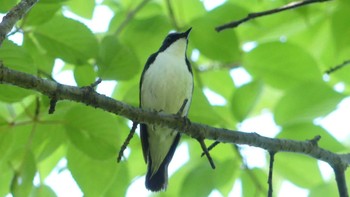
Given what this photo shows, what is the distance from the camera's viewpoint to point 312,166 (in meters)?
3.56

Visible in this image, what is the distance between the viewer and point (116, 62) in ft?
10.7

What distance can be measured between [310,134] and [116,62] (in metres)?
1.09

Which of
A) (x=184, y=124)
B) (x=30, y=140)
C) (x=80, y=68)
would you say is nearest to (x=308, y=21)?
(x=184, y=124)

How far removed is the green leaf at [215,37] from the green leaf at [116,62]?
1.50ft

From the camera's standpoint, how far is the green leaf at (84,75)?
310cm

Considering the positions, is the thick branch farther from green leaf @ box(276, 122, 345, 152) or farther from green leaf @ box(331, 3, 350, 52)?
green leaf @ box(331, 3, 350, 52)

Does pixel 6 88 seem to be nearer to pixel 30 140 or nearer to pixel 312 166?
pixel 30 140

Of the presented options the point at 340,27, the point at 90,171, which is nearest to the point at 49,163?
the point at 90,171

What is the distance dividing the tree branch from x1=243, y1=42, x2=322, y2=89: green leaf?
4.47ft

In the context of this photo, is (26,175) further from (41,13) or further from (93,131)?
(41,13)

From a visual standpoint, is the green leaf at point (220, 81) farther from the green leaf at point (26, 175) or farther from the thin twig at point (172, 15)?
the green leaf at point (26, 175)

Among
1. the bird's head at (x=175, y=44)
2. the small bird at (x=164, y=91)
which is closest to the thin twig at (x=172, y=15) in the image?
the bird's head at (x=175, y=44)

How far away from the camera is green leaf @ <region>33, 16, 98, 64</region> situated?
3256 millimetres

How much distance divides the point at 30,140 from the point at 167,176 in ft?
3.96
